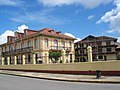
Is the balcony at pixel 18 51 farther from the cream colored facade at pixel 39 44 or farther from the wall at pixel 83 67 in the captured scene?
the wall at pixel 83 67

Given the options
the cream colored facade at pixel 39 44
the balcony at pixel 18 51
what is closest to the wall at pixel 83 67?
the cream colored facade at pixel 39 44

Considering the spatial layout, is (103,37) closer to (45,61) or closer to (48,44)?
(48,44)

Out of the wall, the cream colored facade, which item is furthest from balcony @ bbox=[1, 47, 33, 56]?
the wall

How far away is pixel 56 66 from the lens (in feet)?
92.6

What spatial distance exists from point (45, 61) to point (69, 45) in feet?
84.2

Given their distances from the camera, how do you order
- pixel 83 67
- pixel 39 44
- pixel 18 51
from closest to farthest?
pixel 83 67, pixel 39 44, pixel 18 51

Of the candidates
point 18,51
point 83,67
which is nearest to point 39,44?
point 18,51

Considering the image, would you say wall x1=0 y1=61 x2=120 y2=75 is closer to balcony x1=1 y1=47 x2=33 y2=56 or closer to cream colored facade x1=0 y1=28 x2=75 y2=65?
cream colored facade x1=0 y1=28 x2=75 y2=65

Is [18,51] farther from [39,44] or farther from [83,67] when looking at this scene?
[83,67]

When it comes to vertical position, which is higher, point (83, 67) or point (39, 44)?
point (39, 44)

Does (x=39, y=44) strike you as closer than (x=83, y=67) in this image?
No

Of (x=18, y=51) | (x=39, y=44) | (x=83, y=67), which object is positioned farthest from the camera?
(x=18, y=51)

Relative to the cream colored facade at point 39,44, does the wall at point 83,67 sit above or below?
below

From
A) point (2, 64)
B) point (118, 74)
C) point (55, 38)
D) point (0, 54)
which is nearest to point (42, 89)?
point (118, 74)
